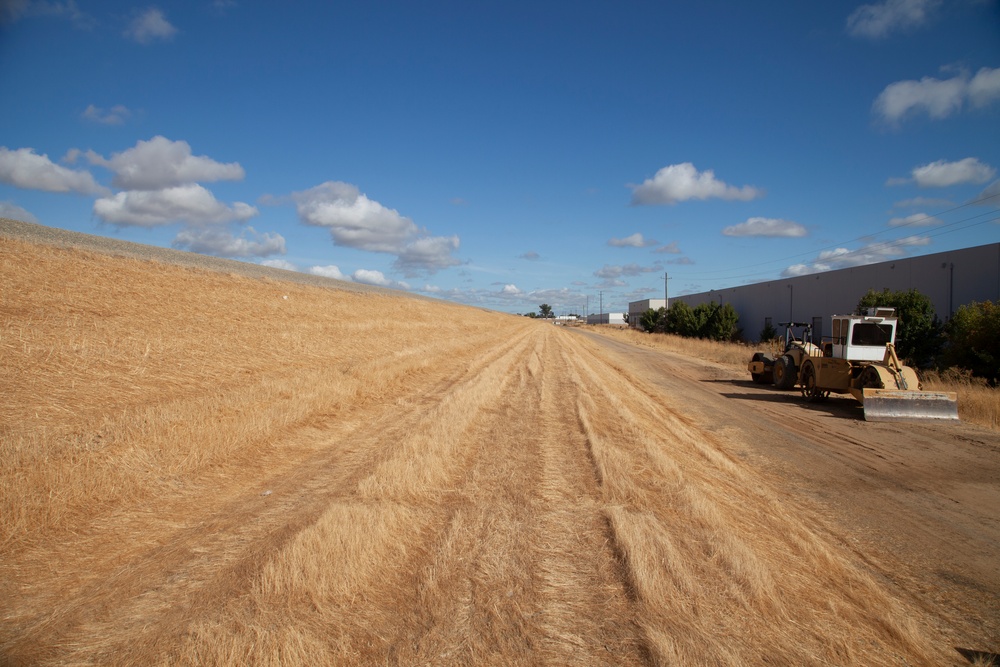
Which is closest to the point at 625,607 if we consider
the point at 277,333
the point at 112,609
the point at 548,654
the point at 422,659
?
the point at 548,654

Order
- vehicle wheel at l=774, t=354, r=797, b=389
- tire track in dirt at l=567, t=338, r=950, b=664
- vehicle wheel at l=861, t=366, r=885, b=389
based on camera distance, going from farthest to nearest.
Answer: vehicle wheel at l=774, t=354, r=797, b=389, vehicle wheel at l=861, t=366, r=885, b=389, tire track in dirt at l=567, t=338, r=950, b=664

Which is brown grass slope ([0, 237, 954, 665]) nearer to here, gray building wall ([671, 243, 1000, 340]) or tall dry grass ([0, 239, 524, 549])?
tall dry grass ([0, 239, 524, 549])

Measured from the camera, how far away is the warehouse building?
30516mm

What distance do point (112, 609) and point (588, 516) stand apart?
4248 mm

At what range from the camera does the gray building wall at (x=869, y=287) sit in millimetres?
30547

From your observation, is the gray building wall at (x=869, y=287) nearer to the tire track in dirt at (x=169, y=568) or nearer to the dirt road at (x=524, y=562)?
the dirt road at (x=524, y=562)

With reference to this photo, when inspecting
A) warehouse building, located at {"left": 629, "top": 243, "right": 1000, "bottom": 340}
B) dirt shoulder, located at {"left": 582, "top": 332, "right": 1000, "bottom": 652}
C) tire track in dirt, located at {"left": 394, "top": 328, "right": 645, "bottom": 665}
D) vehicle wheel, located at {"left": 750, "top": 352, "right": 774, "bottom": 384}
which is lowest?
dirt shoulder, located at {"left": 582, "top": 332, "right": 1000, "bottom": 652}

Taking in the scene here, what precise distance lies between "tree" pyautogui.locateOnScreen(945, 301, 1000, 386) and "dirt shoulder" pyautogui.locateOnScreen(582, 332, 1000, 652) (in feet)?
26.1

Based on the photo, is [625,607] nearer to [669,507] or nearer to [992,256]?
[669,507]

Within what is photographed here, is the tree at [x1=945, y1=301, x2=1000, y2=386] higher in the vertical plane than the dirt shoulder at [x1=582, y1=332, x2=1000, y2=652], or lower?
higher

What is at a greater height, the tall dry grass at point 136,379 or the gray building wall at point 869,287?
the gray building wall at point 869,287

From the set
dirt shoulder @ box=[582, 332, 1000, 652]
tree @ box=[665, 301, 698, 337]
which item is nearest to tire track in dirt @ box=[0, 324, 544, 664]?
dirt shoulder @ box=[582, 332, 1000, 652]

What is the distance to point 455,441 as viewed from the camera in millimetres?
9172

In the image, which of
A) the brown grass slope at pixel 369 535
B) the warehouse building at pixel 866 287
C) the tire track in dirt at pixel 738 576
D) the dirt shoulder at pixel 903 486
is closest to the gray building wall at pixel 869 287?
the warehouse building at pixel 866 287
